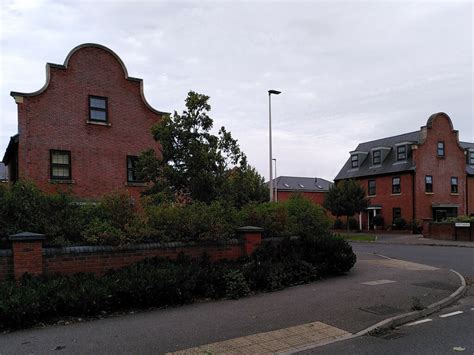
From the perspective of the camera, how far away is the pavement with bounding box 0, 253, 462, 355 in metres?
5.77

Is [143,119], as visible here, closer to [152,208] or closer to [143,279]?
[152,208]

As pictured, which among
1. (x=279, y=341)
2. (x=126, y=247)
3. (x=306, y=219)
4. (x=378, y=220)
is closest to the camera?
(x=279, y=341)

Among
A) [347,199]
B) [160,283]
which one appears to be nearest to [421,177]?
[347,199]

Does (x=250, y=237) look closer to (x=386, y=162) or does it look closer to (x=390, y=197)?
(x=390, y=197)

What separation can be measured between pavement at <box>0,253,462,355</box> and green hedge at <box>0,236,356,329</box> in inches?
11.7

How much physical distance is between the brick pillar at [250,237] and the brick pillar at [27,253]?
4.97 m

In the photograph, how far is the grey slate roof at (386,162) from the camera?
38031 mm

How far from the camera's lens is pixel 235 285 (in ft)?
29.4

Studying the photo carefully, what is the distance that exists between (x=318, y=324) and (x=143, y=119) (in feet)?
57.9

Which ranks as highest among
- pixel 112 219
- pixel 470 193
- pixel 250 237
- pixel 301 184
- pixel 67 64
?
pixel 67 64

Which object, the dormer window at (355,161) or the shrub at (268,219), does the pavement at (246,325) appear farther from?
the dormer window at (355,161)

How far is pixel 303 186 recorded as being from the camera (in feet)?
175

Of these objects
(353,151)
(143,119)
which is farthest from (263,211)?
(353,151)

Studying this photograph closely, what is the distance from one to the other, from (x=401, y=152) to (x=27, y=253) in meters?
36.8
